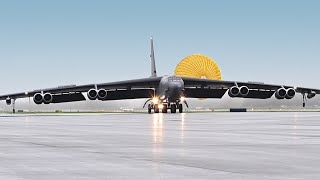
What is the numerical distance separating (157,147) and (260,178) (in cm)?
676

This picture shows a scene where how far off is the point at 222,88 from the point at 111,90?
1340 cm

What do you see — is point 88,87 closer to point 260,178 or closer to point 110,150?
point 110,150

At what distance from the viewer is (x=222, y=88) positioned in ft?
273

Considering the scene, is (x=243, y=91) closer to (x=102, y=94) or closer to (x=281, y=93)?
(x=281, y=93)

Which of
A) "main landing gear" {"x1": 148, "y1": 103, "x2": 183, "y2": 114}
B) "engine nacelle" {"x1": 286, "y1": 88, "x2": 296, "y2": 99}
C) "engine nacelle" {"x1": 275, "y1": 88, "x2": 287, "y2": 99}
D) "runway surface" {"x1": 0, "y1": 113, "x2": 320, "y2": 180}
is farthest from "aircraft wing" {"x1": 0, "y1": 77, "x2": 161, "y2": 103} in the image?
"runway surface" {"x1": 0, "y1": 113, "x2": 320, "y2": 180}

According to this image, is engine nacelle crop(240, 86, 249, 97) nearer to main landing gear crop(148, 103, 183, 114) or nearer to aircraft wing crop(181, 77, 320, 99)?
aircraft wing crop(181, 77, 320, 99)

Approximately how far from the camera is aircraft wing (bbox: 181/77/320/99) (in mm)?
76875

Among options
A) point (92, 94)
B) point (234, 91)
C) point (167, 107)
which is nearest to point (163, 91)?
point (167, 107)

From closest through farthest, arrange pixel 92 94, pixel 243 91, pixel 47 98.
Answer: pixel 47 98, pixel 92 94, pixel 243 91

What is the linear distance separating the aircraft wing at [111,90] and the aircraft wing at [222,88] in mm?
4345

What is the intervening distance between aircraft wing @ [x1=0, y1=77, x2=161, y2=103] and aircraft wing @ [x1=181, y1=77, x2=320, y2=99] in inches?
171

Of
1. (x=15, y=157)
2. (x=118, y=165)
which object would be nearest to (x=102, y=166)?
(x=118, y=165)

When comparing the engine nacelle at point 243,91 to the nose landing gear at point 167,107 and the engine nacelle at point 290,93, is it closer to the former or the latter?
the engine nacelle at point 290,93

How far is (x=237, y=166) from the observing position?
36.8 ft
